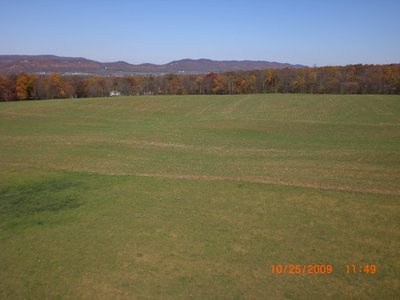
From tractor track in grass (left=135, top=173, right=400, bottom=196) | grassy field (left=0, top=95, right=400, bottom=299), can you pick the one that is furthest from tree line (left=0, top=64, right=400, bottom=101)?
tractor track in grass (left=135, top=173, right=400, bottom=196)

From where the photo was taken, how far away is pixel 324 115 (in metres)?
45.8

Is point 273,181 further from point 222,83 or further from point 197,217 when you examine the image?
point 222,83

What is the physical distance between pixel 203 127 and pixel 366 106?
31.5 metres

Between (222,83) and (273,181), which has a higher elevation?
(222,83)

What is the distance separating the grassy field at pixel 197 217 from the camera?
893 cm

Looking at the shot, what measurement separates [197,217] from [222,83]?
9135cm

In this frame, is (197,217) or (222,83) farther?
(222,83)

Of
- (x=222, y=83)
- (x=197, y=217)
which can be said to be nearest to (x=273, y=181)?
(x=197, y=217)

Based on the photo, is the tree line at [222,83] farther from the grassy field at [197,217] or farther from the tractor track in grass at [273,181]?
the tractor track in grass at [273,181]

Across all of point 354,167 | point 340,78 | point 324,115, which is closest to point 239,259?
point 354,167

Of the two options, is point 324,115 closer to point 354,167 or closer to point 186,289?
point 354,167

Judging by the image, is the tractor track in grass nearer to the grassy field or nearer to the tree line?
the grassy field

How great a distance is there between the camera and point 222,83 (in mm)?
101125

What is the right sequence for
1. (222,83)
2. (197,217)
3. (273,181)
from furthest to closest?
(222,83)
(273,181)
(197,217)
